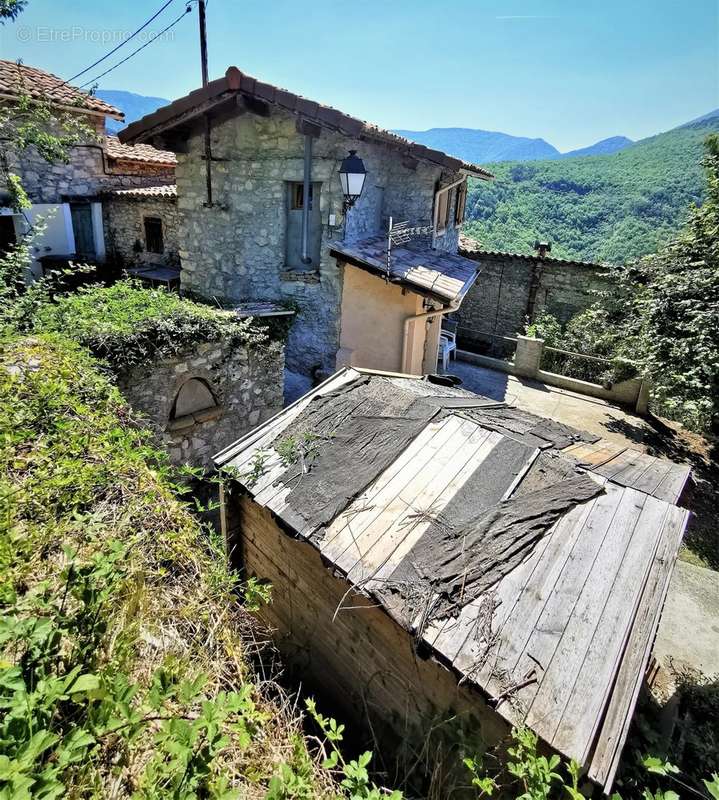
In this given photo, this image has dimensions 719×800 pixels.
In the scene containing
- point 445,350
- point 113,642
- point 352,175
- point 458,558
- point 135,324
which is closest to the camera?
point 113,642

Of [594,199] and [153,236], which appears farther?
[594,199]

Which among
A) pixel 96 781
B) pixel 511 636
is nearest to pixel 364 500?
pixel 511 636

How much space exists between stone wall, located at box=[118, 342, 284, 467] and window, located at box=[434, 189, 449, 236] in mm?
6278

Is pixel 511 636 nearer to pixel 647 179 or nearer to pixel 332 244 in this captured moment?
pixel 332 244

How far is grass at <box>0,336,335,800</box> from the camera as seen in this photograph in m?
1.38

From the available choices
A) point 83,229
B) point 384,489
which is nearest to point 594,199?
point 83,229

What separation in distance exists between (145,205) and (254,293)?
6315 millimetres

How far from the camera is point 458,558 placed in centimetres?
300

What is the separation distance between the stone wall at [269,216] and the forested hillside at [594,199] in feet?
59.7

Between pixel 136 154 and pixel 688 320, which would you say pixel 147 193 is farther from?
pixel 688 320

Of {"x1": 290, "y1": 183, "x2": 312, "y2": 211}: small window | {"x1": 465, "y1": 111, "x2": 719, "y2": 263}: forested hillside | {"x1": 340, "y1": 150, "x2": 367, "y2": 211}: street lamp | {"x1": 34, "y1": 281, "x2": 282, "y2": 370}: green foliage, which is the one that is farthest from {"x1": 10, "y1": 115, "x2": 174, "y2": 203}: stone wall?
{"x1": 465, "y1": 111, "x2": 719, "y2": 263}: forested hillside

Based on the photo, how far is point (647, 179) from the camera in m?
29.4

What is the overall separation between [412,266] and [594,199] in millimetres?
27295

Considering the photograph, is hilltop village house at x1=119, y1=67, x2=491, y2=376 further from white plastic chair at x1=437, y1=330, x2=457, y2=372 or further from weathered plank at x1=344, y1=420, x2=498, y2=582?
weathered plank at x1=344, y1=420, x2=498, y2=582
